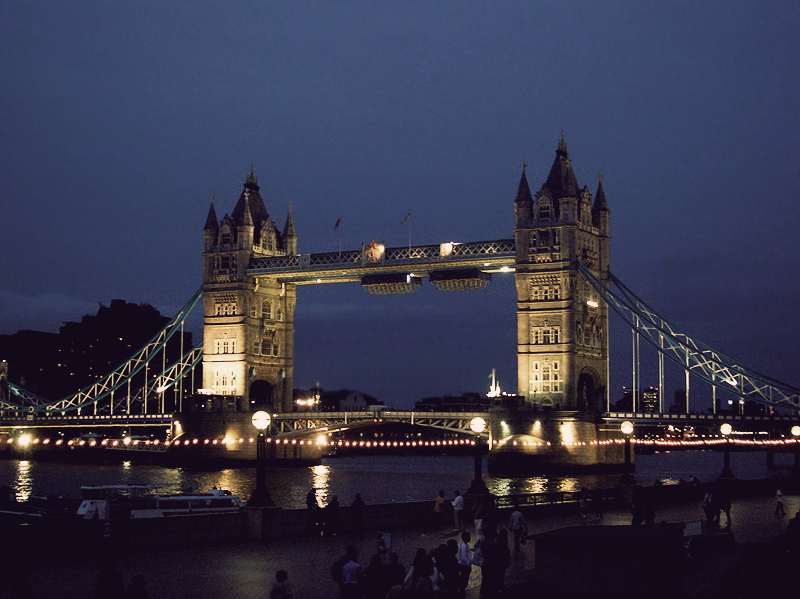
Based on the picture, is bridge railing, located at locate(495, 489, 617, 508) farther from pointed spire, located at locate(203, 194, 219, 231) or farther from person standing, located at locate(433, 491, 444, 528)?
pointed spire, located at locate(203, 194, 219, 231)

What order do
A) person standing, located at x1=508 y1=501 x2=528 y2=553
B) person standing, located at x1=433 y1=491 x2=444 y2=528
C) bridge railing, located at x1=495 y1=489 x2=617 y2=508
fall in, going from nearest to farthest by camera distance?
1. person standing, located at x1=508 y1=501 x2=528 y2=553
2. person standing, located at x1=433 y1=491 x2=444 y2=528
3. bridge railing, located at x1=495 y1=489 x2=617 y2=508

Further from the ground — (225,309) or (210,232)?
(210,232)

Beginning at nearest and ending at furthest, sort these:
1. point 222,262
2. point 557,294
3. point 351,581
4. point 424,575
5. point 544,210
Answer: point 351,581 < point 424,575 < point 557,294 < point 544,210 < point 222,262

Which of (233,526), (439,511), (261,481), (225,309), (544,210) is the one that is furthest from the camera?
(225,309)

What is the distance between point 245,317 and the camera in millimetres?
98938

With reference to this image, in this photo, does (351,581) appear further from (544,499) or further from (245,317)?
(245,317)

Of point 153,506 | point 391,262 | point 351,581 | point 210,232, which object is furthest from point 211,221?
point 351,581

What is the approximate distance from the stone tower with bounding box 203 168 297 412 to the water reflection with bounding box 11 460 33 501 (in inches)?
689

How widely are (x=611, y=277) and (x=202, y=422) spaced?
36906 millimetres

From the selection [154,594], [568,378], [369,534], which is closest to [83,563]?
[154,594]

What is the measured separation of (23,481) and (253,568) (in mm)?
62755

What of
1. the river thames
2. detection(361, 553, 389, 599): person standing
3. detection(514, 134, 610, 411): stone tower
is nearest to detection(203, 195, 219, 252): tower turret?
the river thames

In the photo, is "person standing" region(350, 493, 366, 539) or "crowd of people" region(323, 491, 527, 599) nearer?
"crowd of people" region(323, 491, 527, 599)

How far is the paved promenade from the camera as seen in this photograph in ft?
79.2
